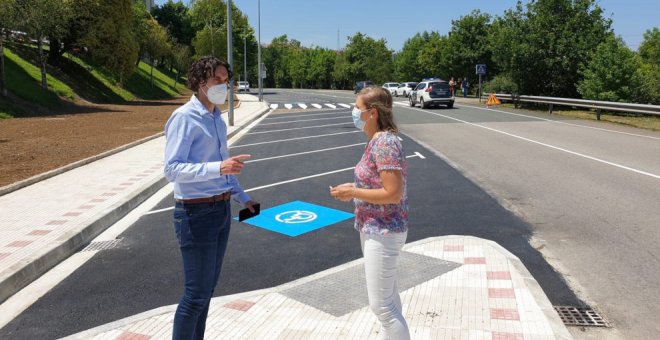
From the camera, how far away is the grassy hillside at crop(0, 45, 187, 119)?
960 inches

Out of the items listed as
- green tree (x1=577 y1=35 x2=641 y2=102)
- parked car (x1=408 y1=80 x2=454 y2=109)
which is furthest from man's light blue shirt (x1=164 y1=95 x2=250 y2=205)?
parked car (x1=408 y1=80 x2=454 y2=109)

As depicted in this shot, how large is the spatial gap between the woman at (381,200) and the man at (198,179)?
2.38 ft

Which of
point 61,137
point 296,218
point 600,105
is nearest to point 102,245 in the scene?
point 296,218

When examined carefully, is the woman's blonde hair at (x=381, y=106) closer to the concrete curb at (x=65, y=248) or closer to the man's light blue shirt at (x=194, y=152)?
the man's light blue shirt at (x=194, y=152)

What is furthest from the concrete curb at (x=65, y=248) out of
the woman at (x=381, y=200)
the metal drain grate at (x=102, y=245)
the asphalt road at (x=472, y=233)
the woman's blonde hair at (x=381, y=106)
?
the woman's blonde hair at (x=381, y=106)

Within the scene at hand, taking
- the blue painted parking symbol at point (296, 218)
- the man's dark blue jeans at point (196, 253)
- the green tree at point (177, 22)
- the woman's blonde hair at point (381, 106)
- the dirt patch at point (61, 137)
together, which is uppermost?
the green tree at point (177, 22)

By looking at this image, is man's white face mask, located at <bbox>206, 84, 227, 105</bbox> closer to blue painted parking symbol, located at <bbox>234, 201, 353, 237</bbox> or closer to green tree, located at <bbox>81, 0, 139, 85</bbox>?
blue painted parking symbol, located at <bbox>234, 201, 353, 237</bbox>

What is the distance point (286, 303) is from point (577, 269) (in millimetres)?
2910

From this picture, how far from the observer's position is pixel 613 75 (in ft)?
87.8

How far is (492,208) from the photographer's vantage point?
7.62m

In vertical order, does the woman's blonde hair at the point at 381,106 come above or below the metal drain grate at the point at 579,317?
→ above

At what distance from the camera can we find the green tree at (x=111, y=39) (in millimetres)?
33688

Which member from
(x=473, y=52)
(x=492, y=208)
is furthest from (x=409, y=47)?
(x=492, y=208)

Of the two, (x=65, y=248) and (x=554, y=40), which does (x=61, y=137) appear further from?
(x=554, y=40)
